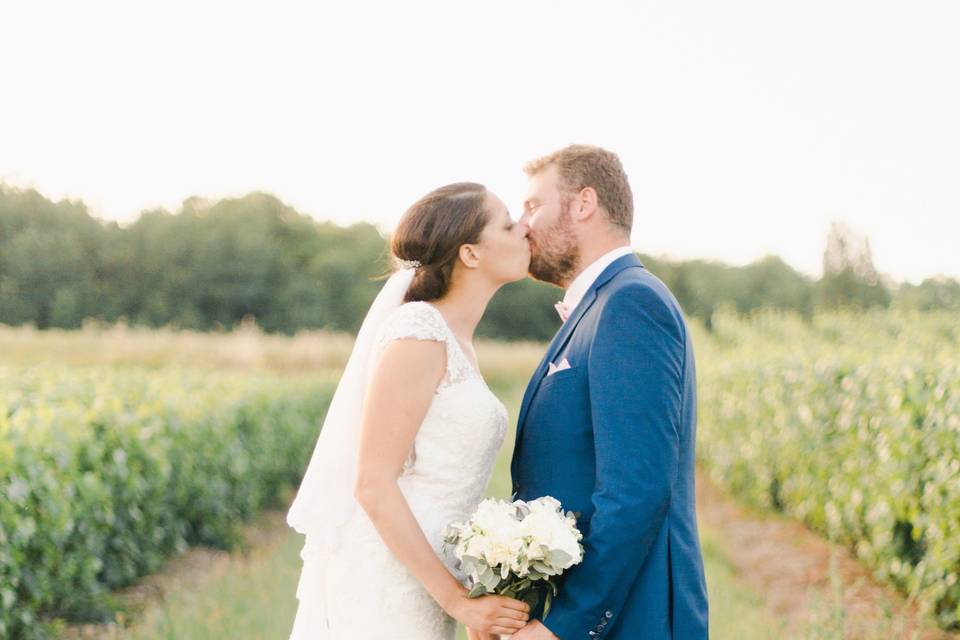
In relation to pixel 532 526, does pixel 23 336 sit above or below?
below

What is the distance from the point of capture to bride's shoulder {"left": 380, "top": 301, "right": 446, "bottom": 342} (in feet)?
10.4

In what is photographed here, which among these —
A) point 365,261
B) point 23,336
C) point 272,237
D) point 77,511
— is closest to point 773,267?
point 365,261

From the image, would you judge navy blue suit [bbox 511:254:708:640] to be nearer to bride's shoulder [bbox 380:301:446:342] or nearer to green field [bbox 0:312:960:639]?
bride's shoulder [bbox 380:301:446:342]

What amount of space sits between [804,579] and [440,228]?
685 cm

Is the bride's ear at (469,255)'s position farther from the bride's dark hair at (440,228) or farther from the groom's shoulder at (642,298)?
the groom's shoulder at (642,298)

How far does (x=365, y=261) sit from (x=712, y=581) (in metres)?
64.0

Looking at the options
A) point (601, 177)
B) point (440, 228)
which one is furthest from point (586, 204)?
point (440, 228)

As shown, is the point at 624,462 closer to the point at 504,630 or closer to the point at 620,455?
the point at 620,455

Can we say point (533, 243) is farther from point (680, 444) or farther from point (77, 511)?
point (77, 511)

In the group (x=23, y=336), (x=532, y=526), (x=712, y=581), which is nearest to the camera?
(x=532, y=526)

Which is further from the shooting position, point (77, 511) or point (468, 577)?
point (77, 511)

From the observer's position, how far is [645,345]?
2.91 meters

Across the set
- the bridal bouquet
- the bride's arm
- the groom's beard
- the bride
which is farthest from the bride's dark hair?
the bridal bouquet

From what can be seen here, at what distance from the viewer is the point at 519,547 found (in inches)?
107
